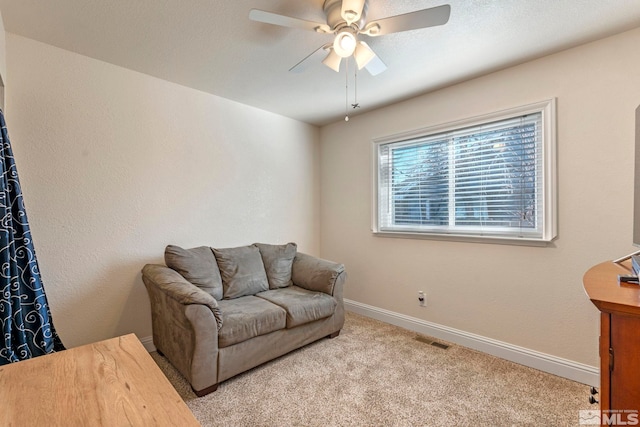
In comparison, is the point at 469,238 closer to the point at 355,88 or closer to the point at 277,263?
the point at 355,88

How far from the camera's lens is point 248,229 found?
10.8ft

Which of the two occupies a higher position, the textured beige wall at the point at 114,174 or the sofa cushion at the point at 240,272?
the textured beige wall at the point at 114,174

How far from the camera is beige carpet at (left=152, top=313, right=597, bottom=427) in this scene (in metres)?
1.73

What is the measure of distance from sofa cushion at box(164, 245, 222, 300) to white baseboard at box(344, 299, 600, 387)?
70.1 inches

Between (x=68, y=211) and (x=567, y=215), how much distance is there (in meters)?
3.73

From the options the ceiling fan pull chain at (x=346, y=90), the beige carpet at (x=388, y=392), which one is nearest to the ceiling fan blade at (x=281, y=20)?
the ceiling fan pull chain at (x=346, y=90)

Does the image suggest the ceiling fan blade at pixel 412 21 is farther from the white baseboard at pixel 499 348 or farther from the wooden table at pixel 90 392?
the white baseboard at pixel 499 348

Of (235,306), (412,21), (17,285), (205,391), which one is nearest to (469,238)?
(412,21)

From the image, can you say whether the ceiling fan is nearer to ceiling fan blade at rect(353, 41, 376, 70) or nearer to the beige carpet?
ceiling fan blade at rect(353, 41, 376, 70)

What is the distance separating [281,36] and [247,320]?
79.3 inches

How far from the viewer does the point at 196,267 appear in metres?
2.51

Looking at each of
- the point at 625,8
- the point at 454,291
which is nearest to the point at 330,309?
the point at 454,291

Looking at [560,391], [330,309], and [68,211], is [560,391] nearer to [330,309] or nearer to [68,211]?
[330,309]

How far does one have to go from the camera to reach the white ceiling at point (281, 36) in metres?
1.71
